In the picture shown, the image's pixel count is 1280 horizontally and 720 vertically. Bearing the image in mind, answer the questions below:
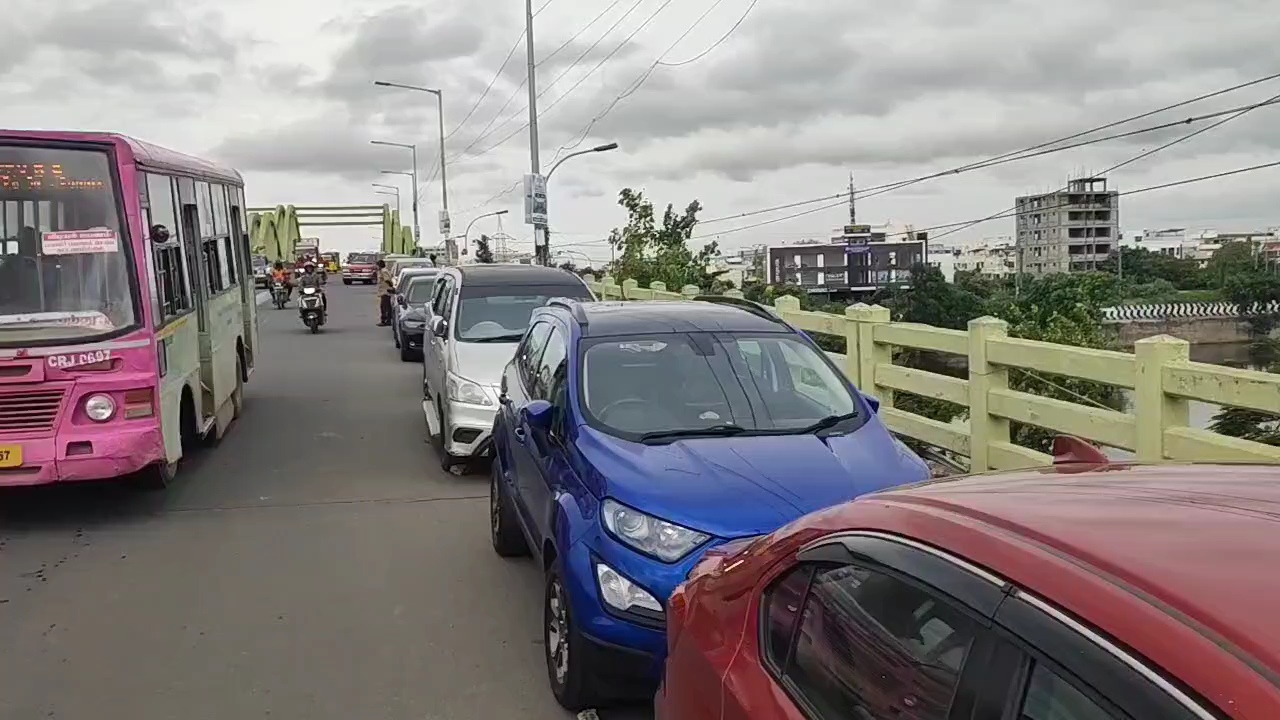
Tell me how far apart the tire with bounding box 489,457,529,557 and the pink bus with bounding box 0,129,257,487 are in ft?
8.96

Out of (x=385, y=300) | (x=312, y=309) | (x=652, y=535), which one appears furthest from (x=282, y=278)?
(x=652, y=535)

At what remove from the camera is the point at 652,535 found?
14.9 feet

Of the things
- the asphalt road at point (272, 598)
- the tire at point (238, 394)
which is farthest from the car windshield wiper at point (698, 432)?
the tire at point (238, 394)

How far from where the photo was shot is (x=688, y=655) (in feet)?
10.2

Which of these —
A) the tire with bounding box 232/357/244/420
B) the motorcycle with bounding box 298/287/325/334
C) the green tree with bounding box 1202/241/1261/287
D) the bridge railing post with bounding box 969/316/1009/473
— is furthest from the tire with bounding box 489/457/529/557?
the motorcycle with bounding box 298/287/325/334

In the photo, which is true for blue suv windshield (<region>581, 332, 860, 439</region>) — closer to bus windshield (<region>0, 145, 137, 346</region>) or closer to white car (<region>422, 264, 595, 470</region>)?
white car (<region>422, 264, 595, 470</region>)

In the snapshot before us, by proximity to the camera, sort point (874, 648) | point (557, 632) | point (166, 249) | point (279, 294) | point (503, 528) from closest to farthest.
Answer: point (874, 648) < point (557, 632) < point (503, 528) < point (166, 249) < point (279, 294)

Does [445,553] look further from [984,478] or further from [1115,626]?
[1115,626]

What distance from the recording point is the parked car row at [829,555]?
171 cm

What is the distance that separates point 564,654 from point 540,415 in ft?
4.41

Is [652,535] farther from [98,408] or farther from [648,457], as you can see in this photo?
[98,408]

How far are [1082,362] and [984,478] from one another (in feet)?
15.3

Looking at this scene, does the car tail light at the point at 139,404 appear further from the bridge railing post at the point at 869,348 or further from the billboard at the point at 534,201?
the billboard at the point at 534,201

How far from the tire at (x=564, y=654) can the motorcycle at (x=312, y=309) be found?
2401cm
